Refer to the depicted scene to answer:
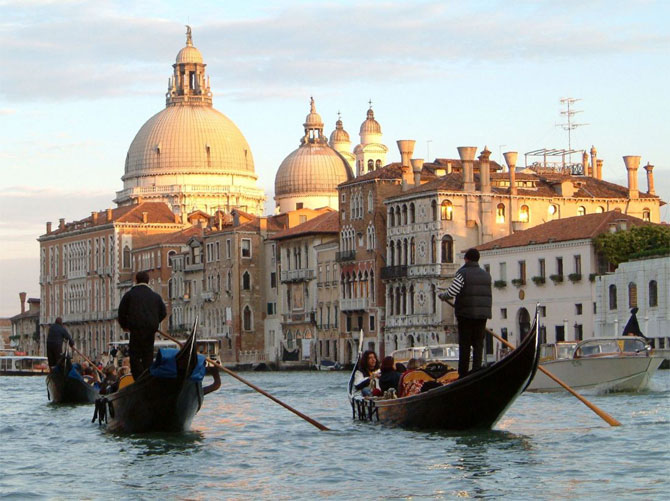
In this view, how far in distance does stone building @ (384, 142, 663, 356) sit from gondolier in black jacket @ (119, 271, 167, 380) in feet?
144

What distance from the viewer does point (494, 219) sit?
212 ft

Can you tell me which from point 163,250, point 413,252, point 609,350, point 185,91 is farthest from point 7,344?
point 609,350

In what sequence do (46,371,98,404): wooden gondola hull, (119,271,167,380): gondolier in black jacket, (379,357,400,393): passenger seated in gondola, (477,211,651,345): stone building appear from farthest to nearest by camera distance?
1. (477,211,651,345): stone building
2. (46,371,98,404): wooden gondola hull
3. (379,357,400,393): passenger seated in gondola
4. (119,271,167,380): gondolier in black jacket

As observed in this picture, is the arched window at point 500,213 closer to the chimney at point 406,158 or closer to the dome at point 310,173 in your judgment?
the chimney at point 406,158

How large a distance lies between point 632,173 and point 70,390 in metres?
40.7

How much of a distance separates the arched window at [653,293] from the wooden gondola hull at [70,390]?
2545 centimetres

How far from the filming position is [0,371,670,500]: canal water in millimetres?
14000

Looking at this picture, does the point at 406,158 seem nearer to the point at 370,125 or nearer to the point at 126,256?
the point at 126,256

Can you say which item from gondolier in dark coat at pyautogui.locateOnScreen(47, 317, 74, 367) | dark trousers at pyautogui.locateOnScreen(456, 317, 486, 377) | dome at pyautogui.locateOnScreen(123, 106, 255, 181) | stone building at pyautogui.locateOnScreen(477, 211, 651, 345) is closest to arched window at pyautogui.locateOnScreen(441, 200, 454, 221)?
stone building at pyautogui.locateOnScreen(477, 211, 651, 345)

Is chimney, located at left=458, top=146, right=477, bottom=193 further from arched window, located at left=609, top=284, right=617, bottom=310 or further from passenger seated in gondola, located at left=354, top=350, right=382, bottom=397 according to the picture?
passenger seated in gondola, located at left=354, top=350, right=382, bottom=397

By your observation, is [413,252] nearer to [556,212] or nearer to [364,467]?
[556,212]

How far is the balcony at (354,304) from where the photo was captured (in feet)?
228

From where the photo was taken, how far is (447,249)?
6419 cm

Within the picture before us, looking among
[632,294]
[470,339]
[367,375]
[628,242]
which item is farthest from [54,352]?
[628,242]
